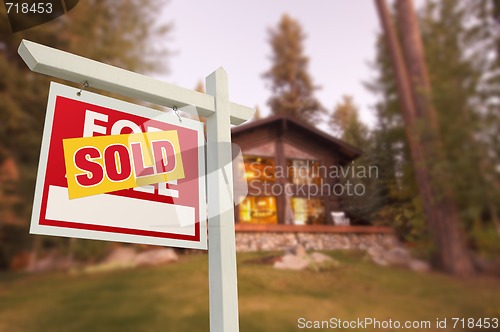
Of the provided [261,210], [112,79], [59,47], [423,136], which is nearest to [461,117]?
[423,136]

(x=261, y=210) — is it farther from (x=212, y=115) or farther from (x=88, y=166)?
(x=88, y=166)

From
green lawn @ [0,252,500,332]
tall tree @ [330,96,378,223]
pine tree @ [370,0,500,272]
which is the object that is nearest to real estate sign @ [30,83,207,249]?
green lawn @ [0,252,500,332]

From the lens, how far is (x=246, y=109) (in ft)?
4.13

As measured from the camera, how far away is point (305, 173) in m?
5.44

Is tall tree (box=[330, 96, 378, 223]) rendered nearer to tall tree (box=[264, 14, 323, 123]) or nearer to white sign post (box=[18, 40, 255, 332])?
tall tree (box=[264, 14, 323, 123])

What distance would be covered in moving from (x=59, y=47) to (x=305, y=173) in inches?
171

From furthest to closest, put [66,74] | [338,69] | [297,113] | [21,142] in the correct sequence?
[338,69] < [297,113] < [21,142] < [66,74]

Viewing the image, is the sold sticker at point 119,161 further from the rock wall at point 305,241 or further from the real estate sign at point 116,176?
the rock wall at point 305,241

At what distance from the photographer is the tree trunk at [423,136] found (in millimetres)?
5346

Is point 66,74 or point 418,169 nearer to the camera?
point 66,74

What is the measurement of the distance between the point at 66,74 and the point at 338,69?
633 centimetres

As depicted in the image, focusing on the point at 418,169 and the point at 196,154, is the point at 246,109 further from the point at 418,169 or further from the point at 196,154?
the point at 418,169

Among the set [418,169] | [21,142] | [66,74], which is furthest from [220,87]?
[21,142]

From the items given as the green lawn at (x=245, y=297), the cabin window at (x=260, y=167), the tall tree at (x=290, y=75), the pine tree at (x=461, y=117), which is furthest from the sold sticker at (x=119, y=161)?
the tall tree at (x=290, y=75)
